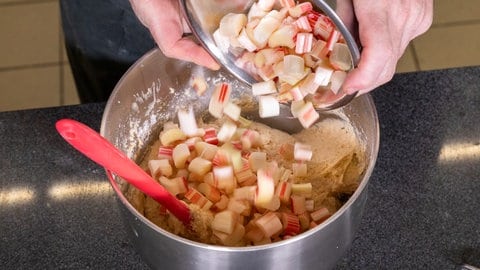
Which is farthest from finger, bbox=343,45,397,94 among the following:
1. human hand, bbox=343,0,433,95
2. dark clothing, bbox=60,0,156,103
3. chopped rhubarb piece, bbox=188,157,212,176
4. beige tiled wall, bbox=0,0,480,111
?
beige tiled wall, bbox=0,0,480,111

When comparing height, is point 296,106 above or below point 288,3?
below

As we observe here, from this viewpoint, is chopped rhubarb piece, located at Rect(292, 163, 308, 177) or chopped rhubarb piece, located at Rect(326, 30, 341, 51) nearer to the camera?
chopped rhubarb piece, located at Rect(326, 30, 341, 51)

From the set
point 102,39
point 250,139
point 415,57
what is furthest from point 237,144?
point 415,57

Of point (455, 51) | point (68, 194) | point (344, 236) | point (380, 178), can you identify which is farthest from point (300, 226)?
point (455, 51)

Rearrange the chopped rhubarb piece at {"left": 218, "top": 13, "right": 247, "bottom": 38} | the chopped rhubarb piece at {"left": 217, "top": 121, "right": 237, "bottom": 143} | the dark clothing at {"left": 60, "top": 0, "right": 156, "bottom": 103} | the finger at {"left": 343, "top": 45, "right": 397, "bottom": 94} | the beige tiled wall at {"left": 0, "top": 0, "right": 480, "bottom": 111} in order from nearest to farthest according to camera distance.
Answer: the finger at {"left": 343, "top": 45, "right": 397, "bottom": 94} < the chopped rhubarb piece at {"left": 218, "top": 13, "right": 247, "bottom": 38} < the chopped rhubarb piece at {"left": 217, "top": 121, "right": 237, "bottom": 143} < the dark clothing at {"left": 60, "top": 0, "right": 156, "bottom": 103} < the beige tiled wall at {"left": 0, "top": 0, "right": 480, "bottom": 111}

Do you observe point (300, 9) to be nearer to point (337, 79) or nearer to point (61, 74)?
→ point (337, 79)

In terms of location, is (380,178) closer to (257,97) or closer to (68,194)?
(257,97)

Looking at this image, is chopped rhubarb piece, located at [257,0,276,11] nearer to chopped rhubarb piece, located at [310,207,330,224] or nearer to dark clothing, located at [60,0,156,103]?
Answer: chopped rhubarb piece, located at [310,207,330,224]
